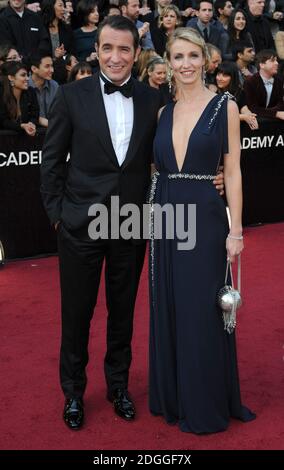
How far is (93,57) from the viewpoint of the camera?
26.7ft

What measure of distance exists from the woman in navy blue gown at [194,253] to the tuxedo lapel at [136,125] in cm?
8

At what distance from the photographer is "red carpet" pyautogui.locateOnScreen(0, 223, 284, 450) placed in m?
3.24

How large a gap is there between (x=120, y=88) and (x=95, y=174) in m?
0.37

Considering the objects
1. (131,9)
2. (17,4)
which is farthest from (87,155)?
(131,9)

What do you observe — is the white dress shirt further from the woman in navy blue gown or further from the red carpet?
the red carpet

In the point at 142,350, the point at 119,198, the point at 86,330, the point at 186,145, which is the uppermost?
the point at 186,145

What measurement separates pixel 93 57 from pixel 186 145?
5.27m

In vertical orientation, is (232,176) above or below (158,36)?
below

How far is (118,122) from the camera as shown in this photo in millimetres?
3180

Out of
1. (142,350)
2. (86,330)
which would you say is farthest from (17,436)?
(142,350)

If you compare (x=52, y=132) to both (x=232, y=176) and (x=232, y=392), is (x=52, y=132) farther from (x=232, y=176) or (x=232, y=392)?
(x=232, y=392)

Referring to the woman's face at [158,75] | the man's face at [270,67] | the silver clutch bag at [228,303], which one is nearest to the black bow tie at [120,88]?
the silver clutch bag at [228,303]

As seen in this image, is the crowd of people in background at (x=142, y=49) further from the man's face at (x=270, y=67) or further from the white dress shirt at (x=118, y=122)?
the white dress shirt at (x=118, y=122)

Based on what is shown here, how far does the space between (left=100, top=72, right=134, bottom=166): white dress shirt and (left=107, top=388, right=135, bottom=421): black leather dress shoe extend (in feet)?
3.54
